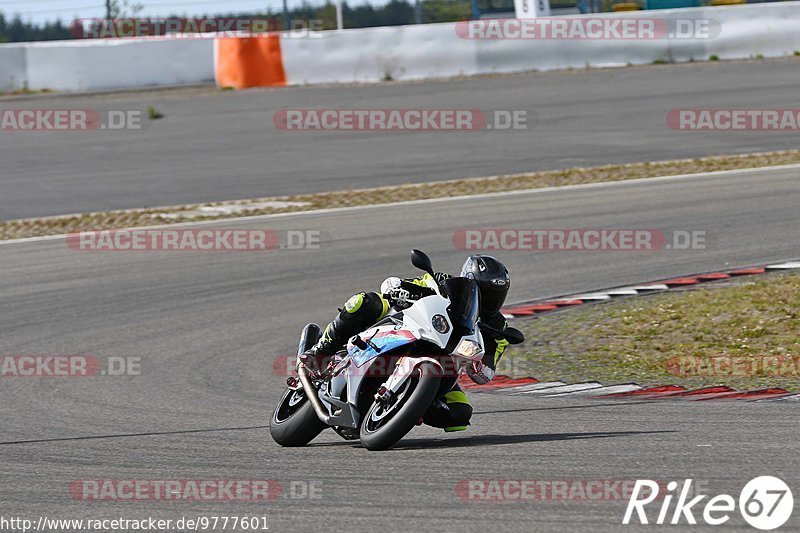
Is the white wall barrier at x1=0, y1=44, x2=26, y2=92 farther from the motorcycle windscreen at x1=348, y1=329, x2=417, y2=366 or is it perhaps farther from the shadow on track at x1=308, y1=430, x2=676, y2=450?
the motorcycle windscreen at x1=348, y1=329, x2=417, y2=366

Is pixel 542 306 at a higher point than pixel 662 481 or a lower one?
lower

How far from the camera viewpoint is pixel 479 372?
637 centimetres

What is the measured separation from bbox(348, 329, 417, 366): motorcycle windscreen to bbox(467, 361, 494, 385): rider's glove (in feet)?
1.16

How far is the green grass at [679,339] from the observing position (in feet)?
28.6

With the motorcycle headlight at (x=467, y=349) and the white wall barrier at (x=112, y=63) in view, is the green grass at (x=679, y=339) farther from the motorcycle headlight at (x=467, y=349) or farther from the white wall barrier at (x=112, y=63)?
the white wall barrier at (x=112, y=63)

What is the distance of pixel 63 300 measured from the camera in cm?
1223

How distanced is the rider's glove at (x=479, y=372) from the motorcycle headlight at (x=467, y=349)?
0.14m

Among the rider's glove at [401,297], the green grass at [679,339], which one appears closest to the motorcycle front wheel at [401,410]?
the rider's glove at [401,297]

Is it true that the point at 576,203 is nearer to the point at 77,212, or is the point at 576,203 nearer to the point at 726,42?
the point at 77,212

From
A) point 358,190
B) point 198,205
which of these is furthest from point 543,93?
point 198,205

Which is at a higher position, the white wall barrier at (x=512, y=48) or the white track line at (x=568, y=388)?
the white wall barrier at (x=512, y=48)

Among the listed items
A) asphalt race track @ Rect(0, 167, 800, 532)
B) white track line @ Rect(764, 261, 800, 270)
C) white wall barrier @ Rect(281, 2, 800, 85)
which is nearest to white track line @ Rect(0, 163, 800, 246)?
asphalt race track @ Rect(0, 167, 800, 532)

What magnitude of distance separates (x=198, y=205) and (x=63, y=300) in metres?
4.64

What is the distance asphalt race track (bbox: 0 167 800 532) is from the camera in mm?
5551
